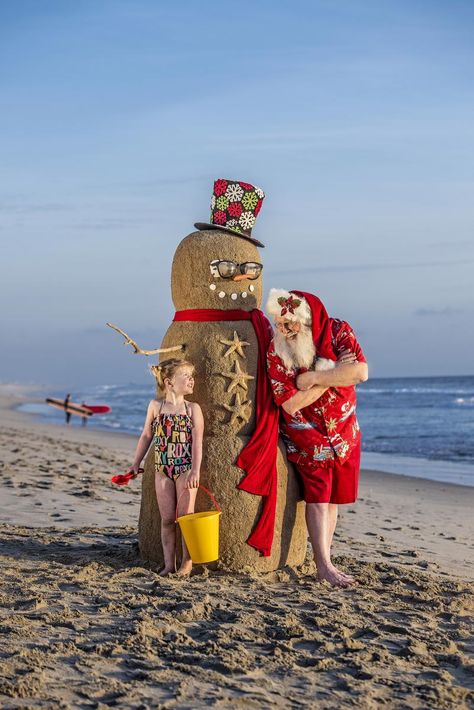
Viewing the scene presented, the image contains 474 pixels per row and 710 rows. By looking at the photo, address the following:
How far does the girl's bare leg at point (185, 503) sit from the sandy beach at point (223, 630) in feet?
0.33

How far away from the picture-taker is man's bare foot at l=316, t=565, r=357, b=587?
543 centimetres

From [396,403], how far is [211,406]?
35.5 metres

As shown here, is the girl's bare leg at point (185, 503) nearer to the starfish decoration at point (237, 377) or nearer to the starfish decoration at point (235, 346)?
the starfish decoration at point (237, 377)

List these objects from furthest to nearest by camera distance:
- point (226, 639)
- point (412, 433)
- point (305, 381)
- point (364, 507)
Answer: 1. point (412, 433)
2. point (364, 507)
3. point (305, 381)
4. point (226, 639)

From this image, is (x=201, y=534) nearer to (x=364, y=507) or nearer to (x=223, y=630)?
(x=223, y=630)

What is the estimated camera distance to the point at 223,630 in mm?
4359

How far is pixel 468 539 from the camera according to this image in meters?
8.45

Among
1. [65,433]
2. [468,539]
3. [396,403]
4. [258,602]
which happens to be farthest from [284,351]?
[396,403]

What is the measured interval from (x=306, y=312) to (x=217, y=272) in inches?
27.2

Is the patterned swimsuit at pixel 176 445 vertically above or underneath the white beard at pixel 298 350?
underneath

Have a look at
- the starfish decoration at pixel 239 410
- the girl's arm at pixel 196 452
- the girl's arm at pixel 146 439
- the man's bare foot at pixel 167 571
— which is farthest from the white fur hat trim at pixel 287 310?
the man's bare foot at pixel 167 571

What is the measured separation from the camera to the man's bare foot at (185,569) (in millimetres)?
5418

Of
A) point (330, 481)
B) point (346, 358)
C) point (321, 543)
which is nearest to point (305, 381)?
point (346, 358)

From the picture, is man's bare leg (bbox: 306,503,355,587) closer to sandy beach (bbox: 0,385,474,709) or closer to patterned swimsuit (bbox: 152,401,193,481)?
sandy beach (bbox: 0,385,474,709)
